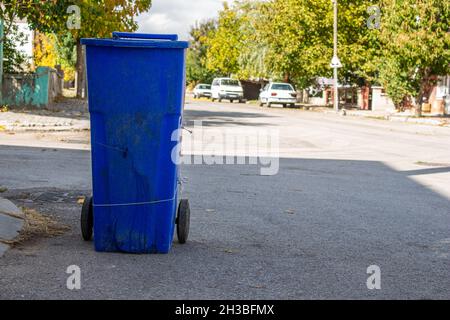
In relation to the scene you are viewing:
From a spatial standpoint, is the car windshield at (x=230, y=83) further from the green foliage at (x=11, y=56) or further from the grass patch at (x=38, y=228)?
the grass patch at (x=38, y=228)

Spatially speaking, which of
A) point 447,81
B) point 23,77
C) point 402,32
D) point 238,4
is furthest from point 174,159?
point 238,4

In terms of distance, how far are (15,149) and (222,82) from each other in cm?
4986

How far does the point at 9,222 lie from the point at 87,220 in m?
0.90

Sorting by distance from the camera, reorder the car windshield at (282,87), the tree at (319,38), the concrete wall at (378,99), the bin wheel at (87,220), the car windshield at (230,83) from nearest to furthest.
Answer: the bin wheel at (87,220)
the concrete wall at (378,99)
the tree at (319,38)
the car windshield at (282,87)
the car windshield at (230,83)

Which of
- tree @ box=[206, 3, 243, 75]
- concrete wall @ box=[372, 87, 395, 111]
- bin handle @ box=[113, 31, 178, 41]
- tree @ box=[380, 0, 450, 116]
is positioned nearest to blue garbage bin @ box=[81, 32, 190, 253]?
bin handle @ box=[113, 31, 178, 41]

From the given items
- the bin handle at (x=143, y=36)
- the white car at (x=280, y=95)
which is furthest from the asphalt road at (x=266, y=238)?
the white car at (x=280, y=95)

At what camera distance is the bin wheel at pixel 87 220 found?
661 cm

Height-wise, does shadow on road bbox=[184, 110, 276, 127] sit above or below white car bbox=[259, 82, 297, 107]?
below

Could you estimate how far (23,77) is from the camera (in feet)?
94.9

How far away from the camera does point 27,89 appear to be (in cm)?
2944

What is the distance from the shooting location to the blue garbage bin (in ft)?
19.9

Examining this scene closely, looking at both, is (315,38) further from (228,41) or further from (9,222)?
(9,222)

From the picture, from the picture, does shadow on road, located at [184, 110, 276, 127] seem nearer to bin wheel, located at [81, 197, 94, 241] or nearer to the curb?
the curb

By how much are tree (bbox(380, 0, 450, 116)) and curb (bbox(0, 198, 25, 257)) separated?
95.1 feet
